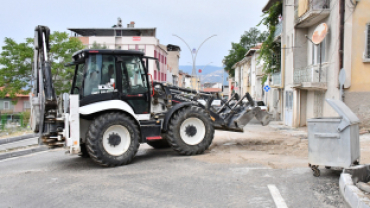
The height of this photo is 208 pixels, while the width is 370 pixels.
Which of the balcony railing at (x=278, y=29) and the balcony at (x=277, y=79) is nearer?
the balcony railing at (x=278, y=29)

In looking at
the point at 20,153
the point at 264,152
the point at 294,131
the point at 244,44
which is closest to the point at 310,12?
the point at 294,131

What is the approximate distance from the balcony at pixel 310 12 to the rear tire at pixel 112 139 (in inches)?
485

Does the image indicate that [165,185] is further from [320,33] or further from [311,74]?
[311,74]

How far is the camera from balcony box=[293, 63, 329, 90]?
17312mm

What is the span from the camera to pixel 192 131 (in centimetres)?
990

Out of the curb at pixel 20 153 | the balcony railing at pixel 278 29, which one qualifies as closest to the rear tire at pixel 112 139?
the curb at pixel 20 153

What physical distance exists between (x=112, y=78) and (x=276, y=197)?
5085mm

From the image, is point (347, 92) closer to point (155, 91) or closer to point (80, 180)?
point (155, 91)

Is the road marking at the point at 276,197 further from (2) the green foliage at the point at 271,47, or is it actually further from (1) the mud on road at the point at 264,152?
(2) the green foliage at the point at 271,47

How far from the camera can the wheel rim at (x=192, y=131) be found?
9812 millimetres

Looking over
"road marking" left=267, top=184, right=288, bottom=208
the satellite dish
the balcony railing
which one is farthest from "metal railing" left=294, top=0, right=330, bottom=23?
"road marking" left=267, top=184, right=288, bottom=208

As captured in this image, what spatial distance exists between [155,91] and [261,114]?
3.56 m

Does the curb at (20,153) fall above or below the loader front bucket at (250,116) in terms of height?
below

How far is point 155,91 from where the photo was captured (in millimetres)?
9984
